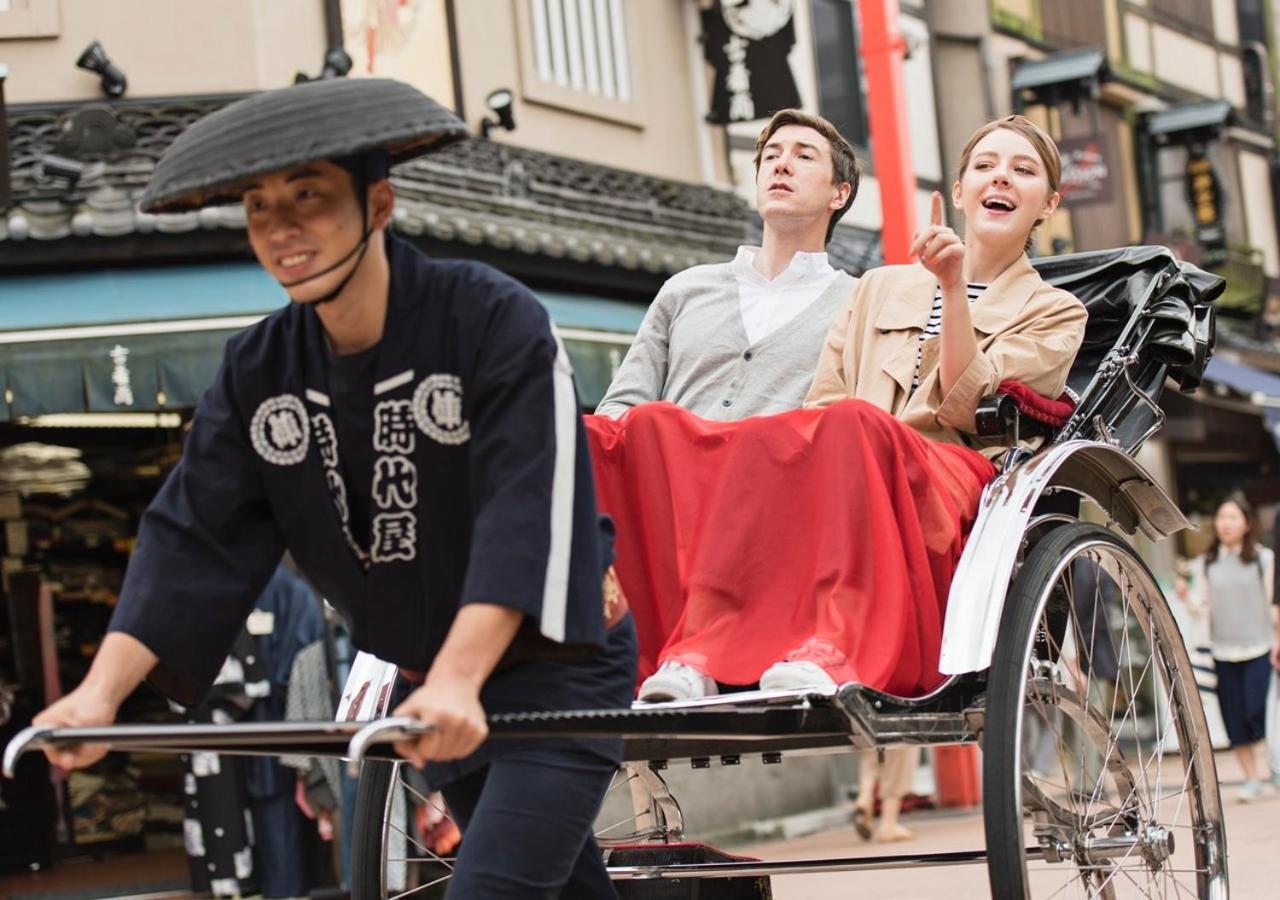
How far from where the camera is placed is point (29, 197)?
9.20m

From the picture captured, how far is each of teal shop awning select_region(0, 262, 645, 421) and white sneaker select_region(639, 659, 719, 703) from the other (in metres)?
5.56

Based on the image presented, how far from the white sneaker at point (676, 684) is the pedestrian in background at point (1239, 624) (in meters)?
8.08

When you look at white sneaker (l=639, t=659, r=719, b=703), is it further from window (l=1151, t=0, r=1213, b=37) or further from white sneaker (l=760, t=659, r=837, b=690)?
window (l=1151, t=0, r=1213, b=37)

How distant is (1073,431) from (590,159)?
25.6 feet

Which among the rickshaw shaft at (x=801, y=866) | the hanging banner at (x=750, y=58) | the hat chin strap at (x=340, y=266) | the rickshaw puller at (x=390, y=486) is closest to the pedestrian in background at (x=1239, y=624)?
the hanging banner at (x=750, y=58)

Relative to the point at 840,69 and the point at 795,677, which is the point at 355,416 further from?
the point at 840,69

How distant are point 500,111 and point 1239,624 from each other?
524 centimetres

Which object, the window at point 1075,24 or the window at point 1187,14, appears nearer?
the window at point 1075,24

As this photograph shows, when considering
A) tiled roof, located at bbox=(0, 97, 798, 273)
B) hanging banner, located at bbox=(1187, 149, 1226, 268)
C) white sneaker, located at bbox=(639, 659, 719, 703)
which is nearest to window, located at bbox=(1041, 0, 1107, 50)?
hanging banner, located at bbox=(1187, 149, 1226, 268)

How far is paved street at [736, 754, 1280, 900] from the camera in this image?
689cm

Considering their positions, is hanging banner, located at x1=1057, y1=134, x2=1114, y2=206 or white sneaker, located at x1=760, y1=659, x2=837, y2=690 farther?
hanging banner, located at x1=1057, y1=134, x2=1114, y2=206

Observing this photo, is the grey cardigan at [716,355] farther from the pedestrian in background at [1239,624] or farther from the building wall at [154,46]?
the pedestrian in background at [1239,624]

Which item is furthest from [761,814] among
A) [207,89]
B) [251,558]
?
[251,558]

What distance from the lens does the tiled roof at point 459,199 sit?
9.25m
